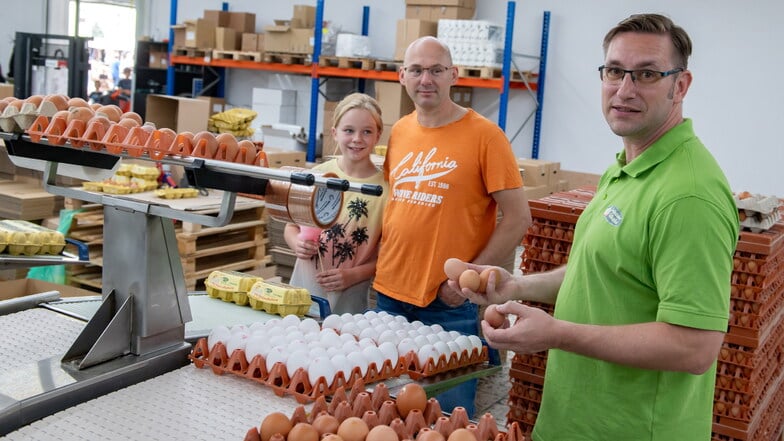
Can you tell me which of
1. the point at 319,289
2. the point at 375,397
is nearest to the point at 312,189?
the point at 375,397

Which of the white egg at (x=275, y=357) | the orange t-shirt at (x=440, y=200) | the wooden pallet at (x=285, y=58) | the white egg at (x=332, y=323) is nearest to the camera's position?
the white egg at (x=275, y=357)

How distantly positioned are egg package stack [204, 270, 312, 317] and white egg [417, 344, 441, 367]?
64 centimetres

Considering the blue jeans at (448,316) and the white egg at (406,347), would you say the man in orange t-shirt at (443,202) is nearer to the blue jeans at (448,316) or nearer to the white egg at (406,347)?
the blue jeans at (448,316)

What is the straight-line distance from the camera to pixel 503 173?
11.0ft

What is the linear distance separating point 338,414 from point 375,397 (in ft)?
0.54

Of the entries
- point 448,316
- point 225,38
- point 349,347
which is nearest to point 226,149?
point 349,347

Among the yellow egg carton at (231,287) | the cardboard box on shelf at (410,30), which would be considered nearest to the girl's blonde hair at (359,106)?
the yellow egg carton at (231,287)

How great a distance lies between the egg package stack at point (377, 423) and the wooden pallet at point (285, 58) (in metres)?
9.18

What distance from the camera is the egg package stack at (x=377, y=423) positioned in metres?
1.82

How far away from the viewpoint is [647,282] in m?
1.91

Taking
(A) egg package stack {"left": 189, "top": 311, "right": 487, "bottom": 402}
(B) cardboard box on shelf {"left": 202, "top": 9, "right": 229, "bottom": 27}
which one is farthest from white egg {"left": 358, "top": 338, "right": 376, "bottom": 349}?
(B) cardboard box on shelf {"left": 202, "top": 9, "right": 229, "bottom": 27}

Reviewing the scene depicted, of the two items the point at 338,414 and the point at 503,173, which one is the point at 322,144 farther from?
the point at 338,414

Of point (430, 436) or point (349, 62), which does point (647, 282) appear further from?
point (349, 62)

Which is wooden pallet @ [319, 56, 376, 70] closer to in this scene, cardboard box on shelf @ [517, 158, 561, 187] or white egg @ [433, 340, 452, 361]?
cardboard box on shelf @ [517, 158, 561, 187]
